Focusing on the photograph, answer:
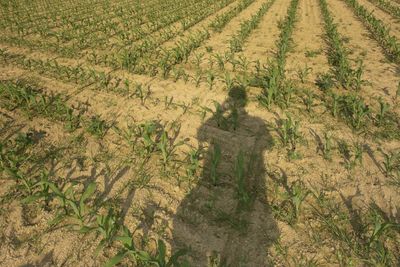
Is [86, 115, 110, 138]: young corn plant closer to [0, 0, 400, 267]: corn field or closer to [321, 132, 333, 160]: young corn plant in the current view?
[0, 0, 400, 267]: corn field

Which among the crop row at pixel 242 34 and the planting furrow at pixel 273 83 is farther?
the crop row at pixel 242 34

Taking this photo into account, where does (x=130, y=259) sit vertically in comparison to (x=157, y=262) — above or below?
below

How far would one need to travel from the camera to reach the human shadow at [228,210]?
3.55 m

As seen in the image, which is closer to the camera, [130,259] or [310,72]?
[130,259]

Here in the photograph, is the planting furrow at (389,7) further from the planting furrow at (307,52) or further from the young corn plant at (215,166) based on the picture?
the young corn plant at (215,166)

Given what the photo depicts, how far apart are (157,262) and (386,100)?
6011 millimetres

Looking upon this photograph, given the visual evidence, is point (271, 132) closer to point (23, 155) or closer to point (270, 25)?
point (23, 155)

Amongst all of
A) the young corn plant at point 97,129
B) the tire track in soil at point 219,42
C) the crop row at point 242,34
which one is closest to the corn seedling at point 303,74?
the crop row at point 242,34

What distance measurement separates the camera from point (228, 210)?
4.11m

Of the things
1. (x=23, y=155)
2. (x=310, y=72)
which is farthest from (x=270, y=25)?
(x=23, y=155)

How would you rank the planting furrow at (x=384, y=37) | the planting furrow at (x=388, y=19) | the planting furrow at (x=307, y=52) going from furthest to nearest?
the planting furrow at (x=388, y=19) < the planting furrow at (x=384, y=37) < the planting furrow at (x=307, y=52)

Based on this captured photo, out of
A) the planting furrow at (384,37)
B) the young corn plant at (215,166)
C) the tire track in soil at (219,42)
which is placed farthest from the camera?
the planting furrow at (384,37)

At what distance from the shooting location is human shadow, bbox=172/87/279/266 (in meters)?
3.55

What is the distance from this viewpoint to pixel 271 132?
566cm
